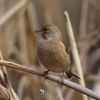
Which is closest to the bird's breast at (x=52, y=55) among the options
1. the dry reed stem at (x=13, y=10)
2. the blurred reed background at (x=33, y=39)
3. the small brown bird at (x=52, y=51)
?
the small brown bird at (x=52, y=51)

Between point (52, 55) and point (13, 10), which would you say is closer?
point (52, 55)

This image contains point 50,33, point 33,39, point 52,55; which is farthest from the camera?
point 33,39

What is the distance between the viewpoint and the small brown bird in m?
1.91

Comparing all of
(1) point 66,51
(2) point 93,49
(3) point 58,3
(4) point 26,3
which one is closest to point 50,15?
(3) point 58,3

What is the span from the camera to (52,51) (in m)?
1.92

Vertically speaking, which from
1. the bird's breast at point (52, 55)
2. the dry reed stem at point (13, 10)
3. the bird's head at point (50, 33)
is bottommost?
the bird's breast at point (52, 55)

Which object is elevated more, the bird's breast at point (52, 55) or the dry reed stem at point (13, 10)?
the dry reed stem at point (13, 10)

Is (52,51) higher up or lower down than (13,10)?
lower down

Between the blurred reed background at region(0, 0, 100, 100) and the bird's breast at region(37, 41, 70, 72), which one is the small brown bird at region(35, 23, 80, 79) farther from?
the blurred reed background at region(0, 0, 100, 100)

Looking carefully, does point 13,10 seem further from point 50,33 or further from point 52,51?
point 52,51

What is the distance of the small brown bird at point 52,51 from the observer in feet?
6.26

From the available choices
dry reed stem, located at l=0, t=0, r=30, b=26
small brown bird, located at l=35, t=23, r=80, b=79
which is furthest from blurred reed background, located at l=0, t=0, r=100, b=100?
small brown bird, located at l=35, t=23, r=80, b=79

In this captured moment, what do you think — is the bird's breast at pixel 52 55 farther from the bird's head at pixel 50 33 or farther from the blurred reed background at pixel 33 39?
the blurred reed background at pixel 33 39

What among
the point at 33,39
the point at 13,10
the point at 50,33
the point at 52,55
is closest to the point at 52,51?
the point at 52,55
